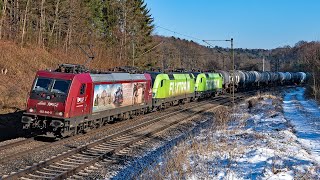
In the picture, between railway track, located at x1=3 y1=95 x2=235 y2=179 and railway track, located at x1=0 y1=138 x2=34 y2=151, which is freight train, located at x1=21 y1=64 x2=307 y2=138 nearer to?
railway track, located at x1=0 y1=138 x2=34 y2=151

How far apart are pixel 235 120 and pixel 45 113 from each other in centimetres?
1227

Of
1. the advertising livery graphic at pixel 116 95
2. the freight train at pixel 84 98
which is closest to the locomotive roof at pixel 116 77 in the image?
the freight train at pixel 84 98

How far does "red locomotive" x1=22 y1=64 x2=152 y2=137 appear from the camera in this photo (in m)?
16.1

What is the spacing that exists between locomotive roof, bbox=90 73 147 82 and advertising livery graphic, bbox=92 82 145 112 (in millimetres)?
298

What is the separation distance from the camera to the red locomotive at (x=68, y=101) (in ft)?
52.8

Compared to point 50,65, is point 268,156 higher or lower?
lower

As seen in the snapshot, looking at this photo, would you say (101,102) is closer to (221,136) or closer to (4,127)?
(4,127)

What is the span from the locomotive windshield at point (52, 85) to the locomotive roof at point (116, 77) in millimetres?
1767

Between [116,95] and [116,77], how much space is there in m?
0.97

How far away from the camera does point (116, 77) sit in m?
20.7

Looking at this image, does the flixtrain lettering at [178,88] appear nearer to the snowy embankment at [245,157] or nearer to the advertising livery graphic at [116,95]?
the advertising livery graphic at [116,95]

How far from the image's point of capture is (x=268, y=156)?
1205 cm

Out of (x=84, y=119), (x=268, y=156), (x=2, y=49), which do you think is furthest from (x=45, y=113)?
(x=2, y=49)

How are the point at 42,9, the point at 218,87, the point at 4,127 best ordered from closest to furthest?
the point at 4,127, the point at 42,9, the point at 218,87
